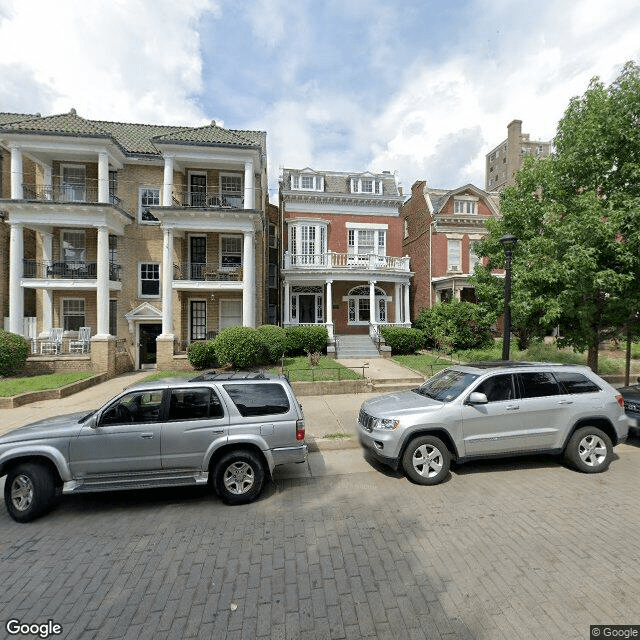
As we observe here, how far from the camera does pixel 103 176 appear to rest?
1587 centimetres

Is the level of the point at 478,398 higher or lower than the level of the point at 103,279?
lower

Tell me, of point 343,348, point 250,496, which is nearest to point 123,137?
point 343,348

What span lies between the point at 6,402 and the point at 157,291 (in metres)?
8.91

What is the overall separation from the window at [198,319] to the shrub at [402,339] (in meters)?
10.2

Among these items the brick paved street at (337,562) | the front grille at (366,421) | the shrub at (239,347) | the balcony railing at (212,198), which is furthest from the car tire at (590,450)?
the balcony railing at (212,198)

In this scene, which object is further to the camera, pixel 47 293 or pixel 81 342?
pixel 47 293

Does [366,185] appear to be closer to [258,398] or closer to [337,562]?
[258,398]

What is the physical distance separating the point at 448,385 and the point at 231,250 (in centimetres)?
1566

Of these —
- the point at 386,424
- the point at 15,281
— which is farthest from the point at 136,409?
the point at 15,281

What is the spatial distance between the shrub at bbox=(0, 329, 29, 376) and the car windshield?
15455mm

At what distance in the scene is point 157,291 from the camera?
17953 mm

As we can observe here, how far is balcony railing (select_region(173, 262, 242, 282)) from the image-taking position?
17.9 m

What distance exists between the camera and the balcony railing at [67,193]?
17000 millimetres

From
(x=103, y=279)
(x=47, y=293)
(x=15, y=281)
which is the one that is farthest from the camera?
(x=47, y=293)
